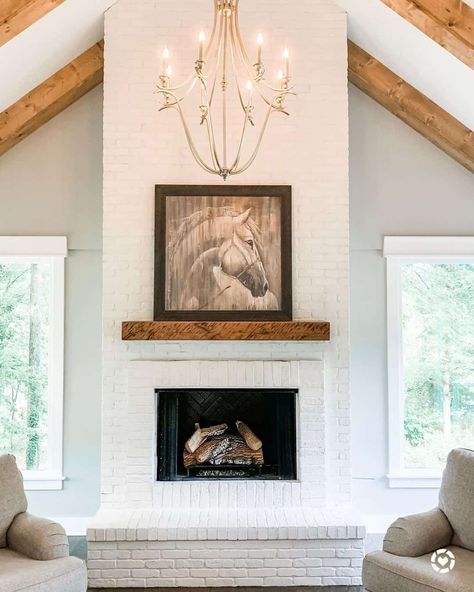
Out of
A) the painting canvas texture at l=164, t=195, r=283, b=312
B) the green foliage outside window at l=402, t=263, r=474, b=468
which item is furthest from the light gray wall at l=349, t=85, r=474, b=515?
the painting canvas texture at l=164, t=195, r=283, b=312

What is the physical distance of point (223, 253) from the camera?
4.39m

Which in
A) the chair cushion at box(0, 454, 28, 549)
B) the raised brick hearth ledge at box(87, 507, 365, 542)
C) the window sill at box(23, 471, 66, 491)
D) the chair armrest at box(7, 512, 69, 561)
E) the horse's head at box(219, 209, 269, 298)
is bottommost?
the raised brick hearth ledge at box(87, 507, 365, 542)

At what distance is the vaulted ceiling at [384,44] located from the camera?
3.69 metres

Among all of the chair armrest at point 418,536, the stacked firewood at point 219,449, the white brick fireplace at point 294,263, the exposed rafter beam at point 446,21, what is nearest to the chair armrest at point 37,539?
the white brick fireplace at point 294,263

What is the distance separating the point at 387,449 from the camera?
16.5ft

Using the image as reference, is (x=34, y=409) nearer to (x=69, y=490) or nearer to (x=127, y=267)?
(x=69, y=490)

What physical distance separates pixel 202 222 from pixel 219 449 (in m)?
1.49

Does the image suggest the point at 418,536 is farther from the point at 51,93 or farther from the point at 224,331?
the point at 51,93

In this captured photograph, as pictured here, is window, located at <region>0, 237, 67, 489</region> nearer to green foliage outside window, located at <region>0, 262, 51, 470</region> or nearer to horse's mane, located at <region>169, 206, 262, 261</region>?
green foliage outside window, located at <region>0, 262, 51, 470</region>

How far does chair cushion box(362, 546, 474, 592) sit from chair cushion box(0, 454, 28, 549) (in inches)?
70.2

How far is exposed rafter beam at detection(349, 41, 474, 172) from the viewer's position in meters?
4.70

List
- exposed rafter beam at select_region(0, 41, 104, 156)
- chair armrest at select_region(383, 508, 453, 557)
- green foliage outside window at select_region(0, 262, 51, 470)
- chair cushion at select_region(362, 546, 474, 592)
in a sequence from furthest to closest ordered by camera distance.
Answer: green foliage outside window at select_region(0, 262, 51, 470)
exposed rafter beam at select_region(0, 41, 104, 156)
chair armrest at select_region(383, 508, 453, 557)
chair cushion at select_region(362, 546, 474, 592)

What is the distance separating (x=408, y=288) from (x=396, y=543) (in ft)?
7.59

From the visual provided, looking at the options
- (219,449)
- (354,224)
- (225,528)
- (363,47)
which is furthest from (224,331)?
(363,47)
